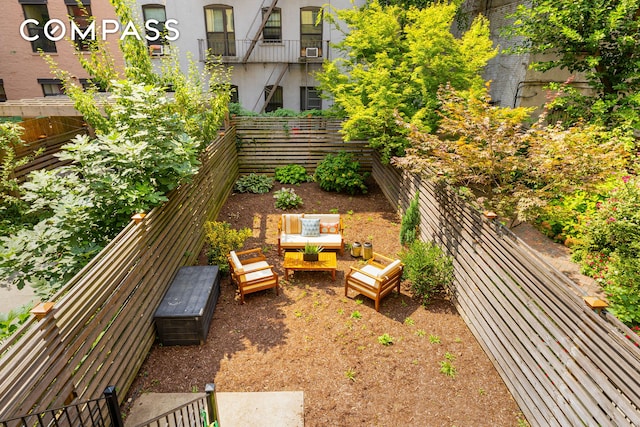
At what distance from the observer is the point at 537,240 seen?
10.3m

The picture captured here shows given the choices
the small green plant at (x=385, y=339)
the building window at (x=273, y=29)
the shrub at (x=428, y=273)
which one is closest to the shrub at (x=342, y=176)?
the shrub at (x=428, y=273)

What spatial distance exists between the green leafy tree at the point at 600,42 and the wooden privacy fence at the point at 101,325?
10751 millimetres

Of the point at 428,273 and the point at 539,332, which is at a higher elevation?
the point at 539,332

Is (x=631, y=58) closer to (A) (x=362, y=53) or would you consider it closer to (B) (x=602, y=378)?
(A) (x=362, y=53)

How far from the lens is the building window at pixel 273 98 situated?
67.6 ft

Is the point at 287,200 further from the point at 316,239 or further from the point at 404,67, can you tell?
the point at 404,67

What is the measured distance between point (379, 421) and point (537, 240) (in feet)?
24.7

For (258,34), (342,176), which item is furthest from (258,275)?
(258,34)

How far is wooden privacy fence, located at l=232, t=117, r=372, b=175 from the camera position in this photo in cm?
1544

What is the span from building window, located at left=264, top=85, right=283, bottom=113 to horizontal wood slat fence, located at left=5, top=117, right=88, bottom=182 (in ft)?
31.0

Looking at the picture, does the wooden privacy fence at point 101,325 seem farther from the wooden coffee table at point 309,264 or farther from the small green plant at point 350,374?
the small green plant at point 350,374

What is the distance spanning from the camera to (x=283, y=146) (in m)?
15.6

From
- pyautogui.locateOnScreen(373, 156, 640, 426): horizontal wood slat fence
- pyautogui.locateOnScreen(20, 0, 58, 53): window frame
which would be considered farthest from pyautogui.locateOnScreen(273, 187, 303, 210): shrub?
pyautogui.locateOnScreen(20, 0, 58, 53): window frame

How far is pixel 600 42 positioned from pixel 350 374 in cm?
1071
